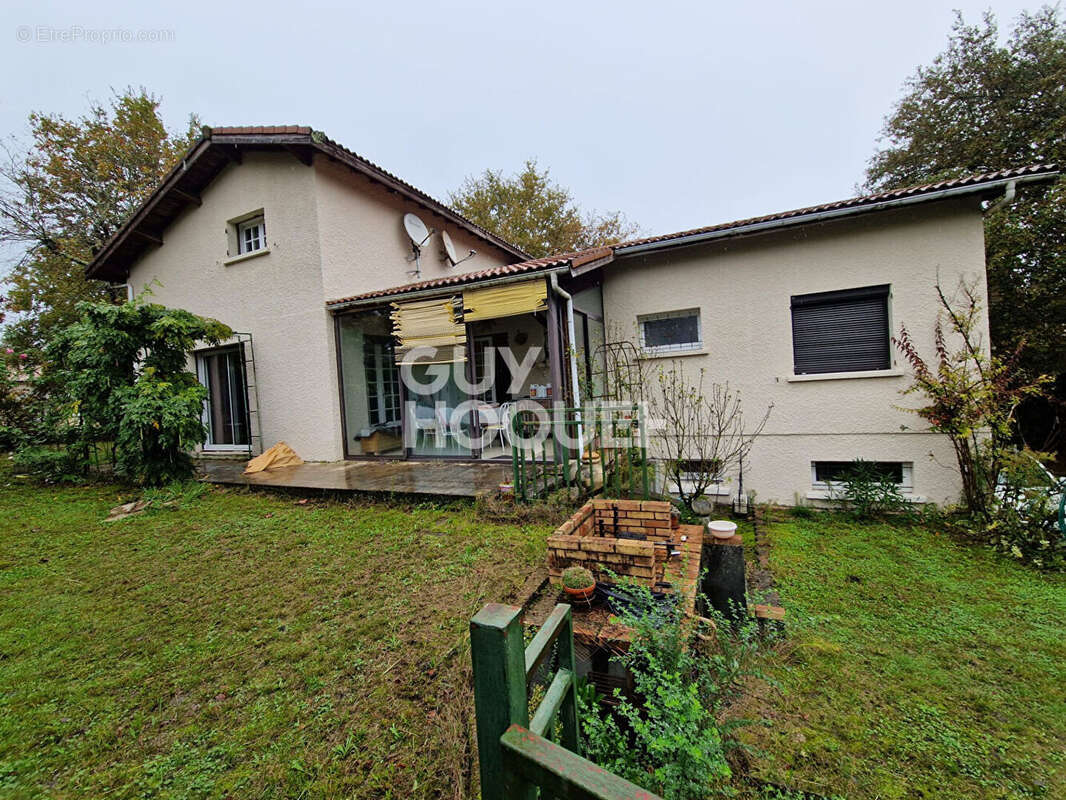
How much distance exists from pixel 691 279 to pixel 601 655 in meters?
5.77

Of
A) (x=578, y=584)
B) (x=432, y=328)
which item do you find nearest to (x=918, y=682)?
(x=578, y=584)

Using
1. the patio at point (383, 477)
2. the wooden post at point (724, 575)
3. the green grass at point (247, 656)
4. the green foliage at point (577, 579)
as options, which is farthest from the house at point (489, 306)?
the green foliage at point (577, 579)

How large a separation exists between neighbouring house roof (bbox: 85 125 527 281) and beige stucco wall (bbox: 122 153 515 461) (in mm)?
250

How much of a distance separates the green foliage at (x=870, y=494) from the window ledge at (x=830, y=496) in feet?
0.15

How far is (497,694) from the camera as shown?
42.3 inches

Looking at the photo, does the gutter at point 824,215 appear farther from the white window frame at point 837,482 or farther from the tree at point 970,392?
the white window frame at point 837,482

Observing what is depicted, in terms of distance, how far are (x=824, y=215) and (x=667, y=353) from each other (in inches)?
109

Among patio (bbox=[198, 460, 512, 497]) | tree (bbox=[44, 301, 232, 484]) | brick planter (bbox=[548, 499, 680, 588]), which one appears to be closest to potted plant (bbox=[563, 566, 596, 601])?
brick planter (bbox=[548, 499, 680, 588])

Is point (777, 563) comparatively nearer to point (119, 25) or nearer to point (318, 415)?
point (318, 415)

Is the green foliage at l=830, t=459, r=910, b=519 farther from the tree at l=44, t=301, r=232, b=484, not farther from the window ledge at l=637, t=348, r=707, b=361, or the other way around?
the tree at l=44, t=301, r=232, b=484

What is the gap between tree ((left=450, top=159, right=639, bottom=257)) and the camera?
20.4 meters

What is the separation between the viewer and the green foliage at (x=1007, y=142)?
919 cm

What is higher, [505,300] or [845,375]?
[505,300]

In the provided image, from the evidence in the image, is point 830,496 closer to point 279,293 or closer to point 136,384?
point 279,293
